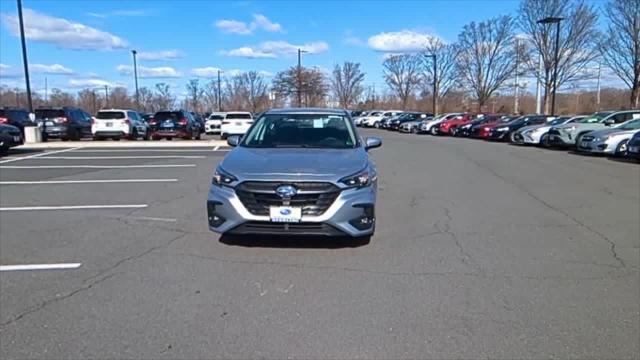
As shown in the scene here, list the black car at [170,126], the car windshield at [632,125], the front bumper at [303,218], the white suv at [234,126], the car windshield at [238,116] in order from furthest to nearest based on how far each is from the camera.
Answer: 1. the car windshield at [238,116]
2. the white suv at [234,126]
3. the black car at [170,126]
4. the car windshield at [632,125]
5. the front bumper at [303,218]

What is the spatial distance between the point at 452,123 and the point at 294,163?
32.0m

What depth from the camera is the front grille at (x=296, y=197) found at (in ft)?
16.4

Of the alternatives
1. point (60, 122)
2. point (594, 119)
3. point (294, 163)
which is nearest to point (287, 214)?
point (294, 163)

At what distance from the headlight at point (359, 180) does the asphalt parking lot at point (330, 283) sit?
2.64 feet

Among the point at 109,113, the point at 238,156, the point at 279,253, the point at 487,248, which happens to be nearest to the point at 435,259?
the point at 487,248

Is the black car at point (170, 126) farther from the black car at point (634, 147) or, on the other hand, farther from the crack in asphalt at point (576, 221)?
the black car at point (634, 147)

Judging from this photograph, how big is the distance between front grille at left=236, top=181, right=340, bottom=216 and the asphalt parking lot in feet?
1.90

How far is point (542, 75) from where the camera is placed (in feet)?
138

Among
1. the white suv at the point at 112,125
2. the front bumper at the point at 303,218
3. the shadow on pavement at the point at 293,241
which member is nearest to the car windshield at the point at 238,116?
the white suv at the point at 112,125

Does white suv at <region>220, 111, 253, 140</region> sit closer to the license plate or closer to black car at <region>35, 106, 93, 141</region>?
black car at <region>35, 106, 93, 141</region>

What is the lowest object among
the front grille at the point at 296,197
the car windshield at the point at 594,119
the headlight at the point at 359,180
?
the front grille at the point at 296,197

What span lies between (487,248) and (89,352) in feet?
14.3

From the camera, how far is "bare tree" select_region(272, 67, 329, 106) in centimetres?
5859

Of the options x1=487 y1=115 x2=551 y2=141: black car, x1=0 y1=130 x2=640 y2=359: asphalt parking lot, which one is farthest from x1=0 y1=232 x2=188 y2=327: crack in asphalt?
x1=487 y1=115 x2=551 y2=141: black car
